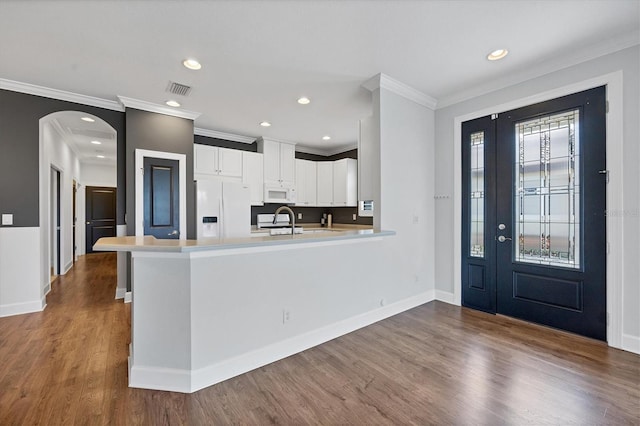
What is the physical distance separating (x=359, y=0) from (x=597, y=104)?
2.37 meters

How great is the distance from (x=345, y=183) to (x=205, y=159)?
2.68m

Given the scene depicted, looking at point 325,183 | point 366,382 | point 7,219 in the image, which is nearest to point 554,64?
point 366,382

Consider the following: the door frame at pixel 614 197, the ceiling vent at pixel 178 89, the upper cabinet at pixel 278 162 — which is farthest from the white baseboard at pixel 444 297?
the ceiling vent at pixel 178 89

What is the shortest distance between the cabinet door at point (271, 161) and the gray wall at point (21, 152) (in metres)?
2.89

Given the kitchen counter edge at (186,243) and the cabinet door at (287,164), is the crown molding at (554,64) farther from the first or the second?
the cabinet door at (287,164)

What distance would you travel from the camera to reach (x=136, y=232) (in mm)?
3818

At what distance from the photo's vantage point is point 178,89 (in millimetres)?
3385

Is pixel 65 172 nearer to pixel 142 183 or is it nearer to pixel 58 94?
pixel 58 94

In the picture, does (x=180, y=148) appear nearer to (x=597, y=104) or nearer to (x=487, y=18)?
(x=487, y=18)

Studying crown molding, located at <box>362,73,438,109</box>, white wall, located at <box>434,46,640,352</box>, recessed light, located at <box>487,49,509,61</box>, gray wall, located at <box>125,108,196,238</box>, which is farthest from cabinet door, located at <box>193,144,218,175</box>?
white wall, located at <box>434,46,640,352</box>

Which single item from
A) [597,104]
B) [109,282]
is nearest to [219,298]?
[597,104]

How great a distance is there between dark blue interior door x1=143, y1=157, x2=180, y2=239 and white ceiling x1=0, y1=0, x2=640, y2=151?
0.89m

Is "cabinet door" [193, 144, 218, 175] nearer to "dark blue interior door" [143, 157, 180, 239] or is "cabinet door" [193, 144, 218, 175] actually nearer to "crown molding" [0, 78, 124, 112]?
"dark blue interior door" [143, 157, 180, 239]

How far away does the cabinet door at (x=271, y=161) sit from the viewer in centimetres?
550
